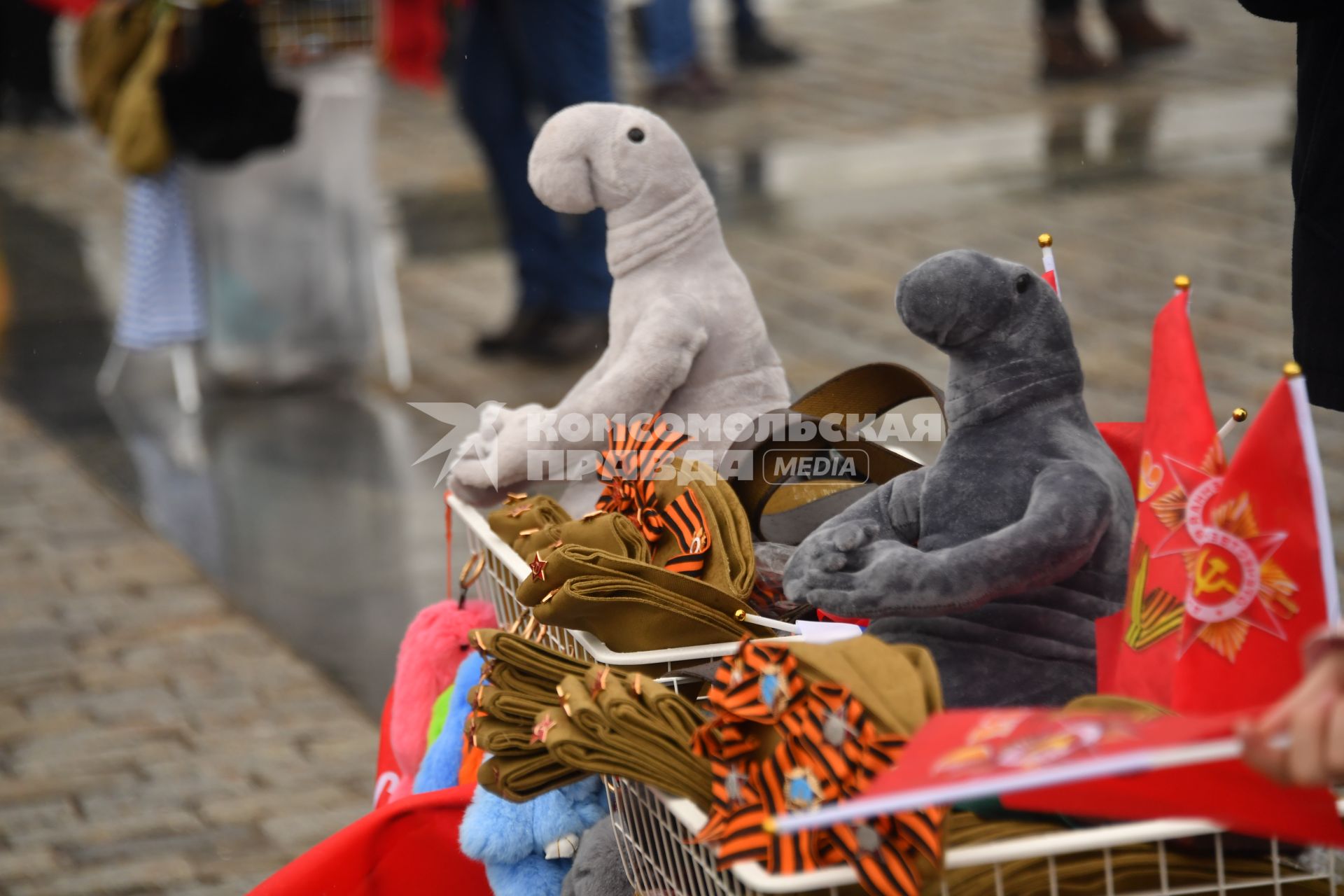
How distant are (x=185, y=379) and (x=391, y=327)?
2.31 feet

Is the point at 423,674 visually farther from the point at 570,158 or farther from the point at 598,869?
the point at 570,158

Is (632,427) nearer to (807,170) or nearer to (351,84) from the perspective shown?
(351,84)

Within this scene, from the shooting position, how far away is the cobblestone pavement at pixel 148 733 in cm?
255

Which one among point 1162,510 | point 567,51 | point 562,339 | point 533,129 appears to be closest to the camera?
point 1162,510

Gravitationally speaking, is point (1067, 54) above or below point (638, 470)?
below

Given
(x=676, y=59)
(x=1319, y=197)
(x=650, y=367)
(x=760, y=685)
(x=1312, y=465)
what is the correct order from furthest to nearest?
(x=676, y=59) < (x=650, y=367) < (x=1319, y=197) < (x=760, y=685) < (x=1312, y=465)

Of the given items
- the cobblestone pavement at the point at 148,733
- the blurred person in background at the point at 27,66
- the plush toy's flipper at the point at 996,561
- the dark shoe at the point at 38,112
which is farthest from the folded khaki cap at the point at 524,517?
the dark shoe at the point at 38,112

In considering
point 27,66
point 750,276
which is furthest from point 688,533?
point 27,66

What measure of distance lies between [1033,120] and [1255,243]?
2350 mm

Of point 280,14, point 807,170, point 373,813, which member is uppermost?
point 280,14

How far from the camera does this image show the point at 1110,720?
37.9 inches

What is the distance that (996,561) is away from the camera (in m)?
1.26

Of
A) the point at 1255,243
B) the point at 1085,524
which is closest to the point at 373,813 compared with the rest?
the point at 1085,524

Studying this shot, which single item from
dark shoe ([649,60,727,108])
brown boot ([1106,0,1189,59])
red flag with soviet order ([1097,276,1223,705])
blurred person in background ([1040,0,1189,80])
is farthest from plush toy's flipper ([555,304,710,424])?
dark shoe ([649,60,727,108])
